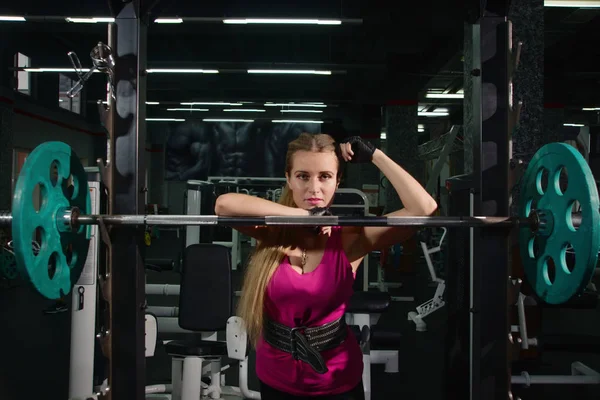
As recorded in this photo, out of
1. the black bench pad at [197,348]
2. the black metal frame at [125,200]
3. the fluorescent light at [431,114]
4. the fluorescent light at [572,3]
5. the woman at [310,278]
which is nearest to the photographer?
the woman at [310,278]

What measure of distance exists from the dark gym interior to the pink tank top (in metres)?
0.34

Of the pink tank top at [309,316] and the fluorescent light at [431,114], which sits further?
the fluorescent light at [431,114]

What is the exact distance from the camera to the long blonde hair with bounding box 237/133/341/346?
1204mm

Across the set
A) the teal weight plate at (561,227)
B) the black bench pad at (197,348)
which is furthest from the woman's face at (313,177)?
the black bench pad at (197,348)

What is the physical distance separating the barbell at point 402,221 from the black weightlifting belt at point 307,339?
24cm

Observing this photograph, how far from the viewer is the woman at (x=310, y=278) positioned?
115 centimetres

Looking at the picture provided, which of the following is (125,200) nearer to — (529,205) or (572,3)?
(529,205)

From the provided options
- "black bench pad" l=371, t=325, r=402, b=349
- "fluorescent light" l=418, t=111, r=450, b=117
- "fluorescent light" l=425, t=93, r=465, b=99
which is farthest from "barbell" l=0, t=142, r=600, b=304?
"fluorescent light" l=418, t=111, r=450, b=117

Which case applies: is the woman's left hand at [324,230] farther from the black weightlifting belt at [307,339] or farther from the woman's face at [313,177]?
the black weightlifting belt at [307,339]

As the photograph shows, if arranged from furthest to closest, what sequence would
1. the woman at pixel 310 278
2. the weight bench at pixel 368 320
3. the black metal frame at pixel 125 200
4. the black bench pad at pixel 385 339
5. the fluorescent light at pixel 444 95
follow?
the fluorescent light at pixel 444 95
the black bench pad at pixel 385 339
the weight bench at pixel 368 320
the black metal frame at pixel 125 200
the woman at pixel 310 278

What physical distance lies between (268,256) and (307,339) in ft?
0.74

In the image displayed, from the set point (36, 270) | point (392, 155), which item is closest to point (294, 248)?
point (36, 270)

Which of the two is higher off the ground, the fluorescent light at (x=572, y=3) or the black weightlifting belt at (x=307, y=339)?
the fluorescent light at (x=572, y=3)

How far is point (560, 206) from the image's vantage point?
3.77ft
